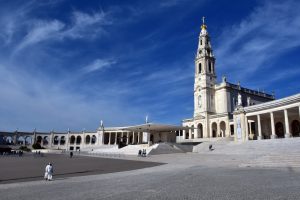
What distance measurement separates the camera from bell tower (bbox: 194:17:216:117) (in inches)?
2877

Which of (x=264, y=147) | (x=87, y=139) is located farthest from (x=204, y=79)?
(x=87, y=139)

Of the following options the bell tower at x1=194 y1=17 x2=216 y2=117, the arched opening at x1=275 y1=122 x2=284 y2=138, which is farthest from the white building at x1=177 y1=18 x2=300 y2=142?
the arched opening at x1=275 y1=122 x2=284 y2=138

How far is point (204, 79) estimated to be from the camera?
74.2 metres

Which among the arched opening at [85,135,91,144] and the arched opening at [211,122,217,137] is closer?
the arched opening at [211,122,217,137]

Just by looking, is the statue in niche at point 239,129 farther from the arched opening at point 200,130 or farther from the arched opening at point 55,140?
the arched opening at point 55,140

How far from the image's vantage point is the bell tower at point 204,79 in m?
73.1

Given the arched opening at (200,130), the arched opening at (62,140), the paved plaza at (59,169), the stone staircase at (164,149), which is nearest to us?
the paved plaza at (59,169)

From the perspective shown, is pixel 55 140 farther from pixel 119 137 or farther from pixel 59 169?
pixel 59 169

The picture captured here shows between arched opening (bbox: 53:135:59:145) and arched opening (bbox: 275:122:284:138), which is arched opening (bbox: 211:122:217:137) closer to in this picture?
arched opening (bbox: 275:122:284:138)

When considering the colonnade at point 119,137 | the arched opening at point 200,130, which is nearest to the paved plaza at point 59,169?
the arched opening at point 200,130

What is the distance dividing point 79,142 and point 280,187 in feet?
358

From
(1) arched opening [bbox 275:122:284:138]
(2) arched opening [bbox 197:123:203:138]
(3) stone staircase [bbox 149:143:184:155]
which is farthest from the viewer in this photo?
(2) arched opening [bbox 197:123:203:138]

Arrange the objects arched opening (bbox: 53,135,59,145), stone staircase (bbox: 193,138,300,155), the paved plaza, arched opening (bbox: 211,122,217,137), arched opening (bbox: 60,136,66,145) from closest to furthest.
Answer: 1. the paved plaza
2. stone staircase (bbox: 193,138,300,155)
3. arched opening (bbox: 211,122,217,137)
4. arched opening (bbox: 60,136,66,145)
5. arched opening (bbox: 53,135,59,145)

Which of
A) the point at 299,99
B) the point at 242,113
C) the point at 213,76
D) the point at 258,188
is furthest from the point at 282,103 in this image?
the point at 258,188
